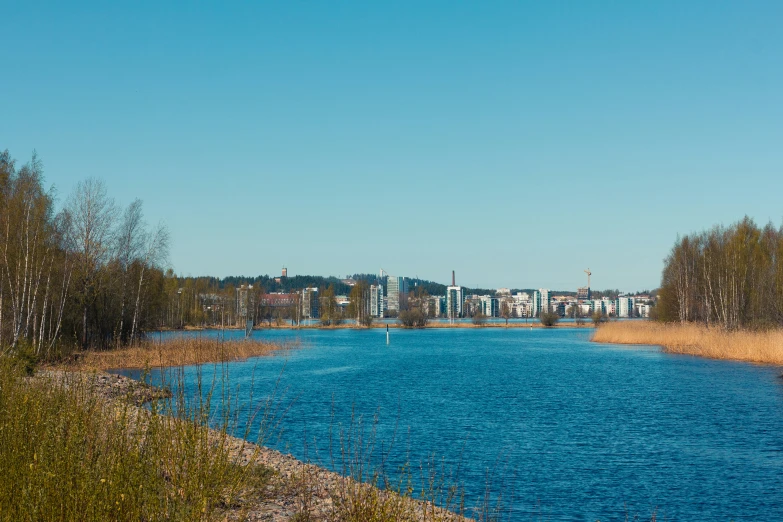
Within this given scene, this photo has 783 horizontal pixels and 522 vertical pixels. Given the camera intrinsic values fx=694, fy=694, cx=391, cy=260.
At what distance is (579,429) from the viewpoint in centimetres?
1875

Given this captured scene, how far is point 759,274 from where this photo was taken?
49844 millimetres

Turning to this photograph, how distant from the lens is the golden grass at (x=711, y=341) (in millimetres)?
36031

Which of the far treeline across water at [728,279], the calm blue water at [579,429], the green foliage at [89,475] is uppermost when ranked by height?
the far treeline across water at [728,279]

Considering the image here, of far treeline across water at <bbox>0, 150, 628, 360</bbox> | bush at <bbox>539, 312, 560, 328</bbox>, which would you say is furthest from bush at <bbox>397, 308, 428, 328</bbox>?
far treeline across water at <bbox>0, 150, 628, 360</bbox>

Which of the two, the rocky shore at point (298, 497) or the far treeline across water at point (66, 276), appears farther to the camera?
the far treeline across water at point (66, 276)

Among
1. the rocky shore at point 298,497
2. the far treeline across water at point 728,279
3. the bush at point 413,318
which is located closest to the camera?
the rocky shore at point 298,497

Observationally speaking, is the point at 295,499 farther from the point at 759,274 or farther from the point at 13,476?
the point at 759,274

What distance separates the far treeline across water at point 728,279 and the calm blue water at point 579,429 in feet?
43.8

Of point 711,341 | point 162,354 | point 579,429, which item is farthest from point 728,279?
point 162,354

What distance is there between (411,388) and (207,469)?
22.7m

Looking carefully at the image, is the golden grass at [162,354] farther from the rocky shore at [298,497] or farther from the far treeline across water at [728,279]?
the far treeline across water at [728,279]

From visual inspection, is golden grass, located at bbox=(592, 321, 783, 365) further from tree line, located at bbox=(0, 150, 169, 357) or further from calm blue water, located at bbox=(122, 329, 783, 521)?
tree line, located at bbox=(0, 150, 169, 357)

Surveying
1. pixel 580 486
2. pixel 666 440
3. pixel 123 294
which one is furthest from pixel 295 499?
pixel 123 294

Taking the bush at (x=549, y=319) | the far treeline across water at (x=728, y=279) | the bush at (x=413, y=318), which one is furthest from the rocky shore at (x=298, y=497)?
the bush at (x=549, y=319)
